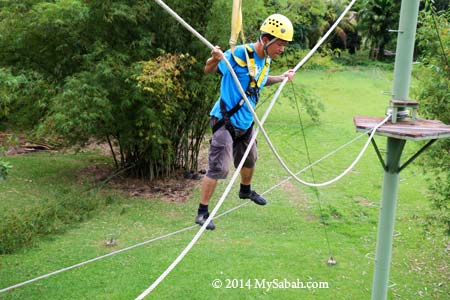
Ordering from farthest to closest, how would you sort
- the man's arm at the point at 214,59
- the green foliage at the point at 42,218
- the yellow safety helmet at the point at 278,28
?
1. the green foliage at the point at 42,218
2. the yellow safety helmet at the point at 278,28
3. the man's arm at the point at 214,59

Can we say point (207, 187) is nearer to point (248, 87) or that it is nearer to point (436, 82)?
point (248, 87)

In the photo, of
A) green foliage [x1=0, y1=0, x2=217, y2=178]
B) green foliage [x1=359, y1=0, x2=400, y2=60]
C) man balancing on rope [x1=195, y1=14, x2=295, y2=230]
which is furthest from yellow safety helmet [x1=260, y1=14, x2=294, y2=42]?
green foliage [x1=359, y1=0, x2=400, y2=60]

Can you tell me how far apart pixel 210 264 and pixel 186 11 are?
3415 mm

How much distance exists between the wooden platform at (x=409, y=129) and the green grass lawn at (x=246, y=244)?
2.13 m

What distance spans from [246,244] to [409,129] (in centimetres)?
299

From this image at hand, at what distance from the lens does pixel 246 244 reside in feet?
18.1

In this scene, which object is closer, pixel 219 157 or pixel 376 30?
pixel 219 157

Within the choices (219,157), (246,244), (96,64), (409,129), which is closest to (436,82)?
(409,129)

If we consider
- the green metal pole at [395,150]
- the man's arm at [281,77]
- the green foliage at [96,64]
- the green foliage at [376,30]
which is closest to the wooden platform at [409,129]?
the green metal pole at [395,150]

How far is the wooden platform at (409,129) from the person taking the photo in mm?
2765

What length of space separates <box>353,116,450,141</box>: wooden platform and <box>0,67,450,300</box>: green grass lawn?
7.00 ft

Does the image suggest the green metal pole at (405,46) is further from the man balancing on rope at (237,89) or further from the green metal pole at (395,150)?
the man balancing on rope at (237,89)

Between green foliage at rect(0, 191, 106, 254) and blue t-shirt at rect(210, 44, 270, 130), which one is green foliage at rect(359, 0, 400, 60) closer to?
green foliage at rect(0, 191, 106, 254)

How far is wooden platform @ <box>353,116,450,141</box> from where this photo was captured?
2765 mm
